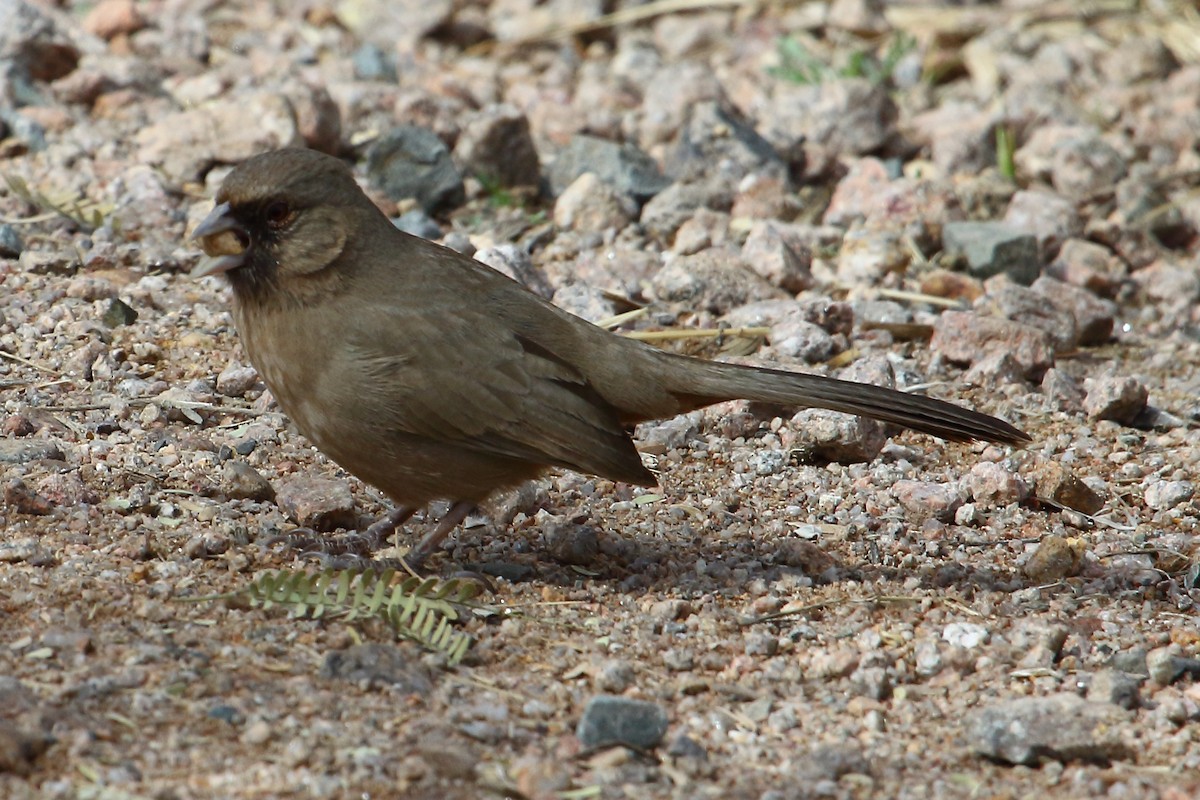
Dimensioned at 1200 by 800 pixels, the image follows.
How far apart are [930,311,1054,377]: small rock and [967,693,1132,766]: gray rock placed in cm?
273

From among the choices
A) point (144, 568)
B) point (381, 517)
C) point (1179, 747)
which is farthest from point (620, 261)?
point (1179, 747)

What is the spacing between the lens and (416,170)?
7.40m

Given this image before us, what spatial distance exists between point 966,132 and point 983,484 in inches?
136

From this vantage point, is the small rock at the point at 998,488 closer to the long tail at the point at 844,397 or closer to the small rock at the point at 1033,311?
the long tail at the point at 844,397

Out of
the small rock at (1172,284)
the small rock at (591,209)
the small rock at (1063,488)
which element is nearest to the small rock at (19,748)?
the small rock at (1063,488)

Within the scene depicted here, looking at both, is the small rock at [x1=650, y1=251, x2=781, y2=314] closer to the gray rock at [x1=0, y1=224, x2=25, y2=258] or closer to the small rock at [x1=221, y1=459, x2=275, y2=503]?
the small rock at [x1=221, y1=459, x2=275, y2=503]

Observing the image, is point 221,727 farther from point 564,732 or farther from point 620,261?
point 620,261

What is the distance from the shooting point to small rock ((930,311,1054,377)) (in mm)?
6395

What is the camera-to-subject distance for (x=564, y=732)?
3.79m

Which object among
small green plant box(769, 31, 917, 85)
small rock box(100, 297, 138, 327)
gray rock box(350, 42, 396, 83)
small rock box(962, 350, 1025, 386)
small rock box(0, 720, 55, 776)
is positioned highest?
small green plant box(769, 31, 917, 85)

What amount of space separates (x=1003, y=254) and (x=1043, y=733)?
3764 mm

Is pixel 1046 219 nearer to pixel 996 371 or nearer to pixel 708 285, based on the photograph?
pixel 996 371

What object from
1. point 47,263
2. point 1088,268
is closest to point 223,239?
point 47,263

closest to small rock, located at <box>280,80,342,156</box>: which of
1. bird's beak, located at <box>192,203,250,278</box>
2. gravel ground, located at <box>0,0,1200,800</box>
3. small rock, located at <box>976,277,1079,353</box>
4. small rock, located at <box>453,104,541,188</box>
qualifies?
gravel ground, located at <box>0,0,1200,800</box>
